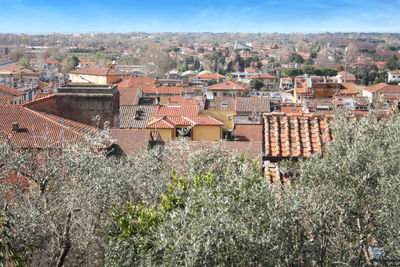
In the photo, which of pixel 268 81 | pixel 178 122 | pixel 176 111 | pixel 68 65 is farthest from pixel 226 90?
pixel 68 65

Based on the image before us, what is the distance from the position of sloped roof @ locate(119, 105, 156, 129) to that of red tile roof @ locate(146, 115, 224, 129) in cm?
130

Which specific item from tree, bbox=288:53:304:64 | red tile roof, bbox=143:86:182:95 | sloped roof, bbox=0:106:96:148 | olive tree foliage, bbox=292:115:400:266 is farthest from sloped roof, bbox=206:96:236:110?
tree, bbox=288:53:304:64

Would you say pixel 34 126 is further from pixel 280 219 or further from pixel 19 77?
pixel 19 77

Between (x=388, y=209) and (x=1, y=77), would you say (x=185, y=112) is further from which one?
(x=1, y=77)

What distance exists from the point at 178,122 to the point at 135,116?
9.58 feet

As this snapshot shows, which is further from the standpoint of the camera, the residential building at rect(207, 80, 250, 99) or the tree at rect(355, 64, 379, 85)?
the tree at rect(355, 64, 379, 85)

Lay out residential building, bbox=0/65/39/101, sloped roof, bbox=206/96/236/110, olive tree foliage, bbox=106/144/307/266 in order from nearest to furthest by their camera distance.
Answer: olive tree foliage, bbox=106/144/307/266, sloped roof, bbox=206/96/236/110, residential building, bbox=0/65/39/101

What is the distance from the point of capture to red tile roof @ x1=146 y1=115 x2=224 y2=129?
2012 cm

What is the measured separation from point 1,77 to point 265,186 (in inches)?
1983

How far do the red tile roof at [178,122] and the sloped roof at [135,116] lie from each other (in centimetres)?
130

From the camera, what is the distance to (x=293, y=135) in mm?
8883

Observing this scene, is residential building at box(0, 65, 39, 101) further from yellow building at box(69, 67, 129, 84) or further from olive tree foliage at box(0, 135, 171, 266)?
olive tree foliage at box(0, 135, 171, 266)

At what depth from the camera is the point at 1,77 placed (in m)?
49.7

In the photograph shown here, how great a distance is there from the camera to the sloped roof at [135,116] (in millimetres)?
22172
